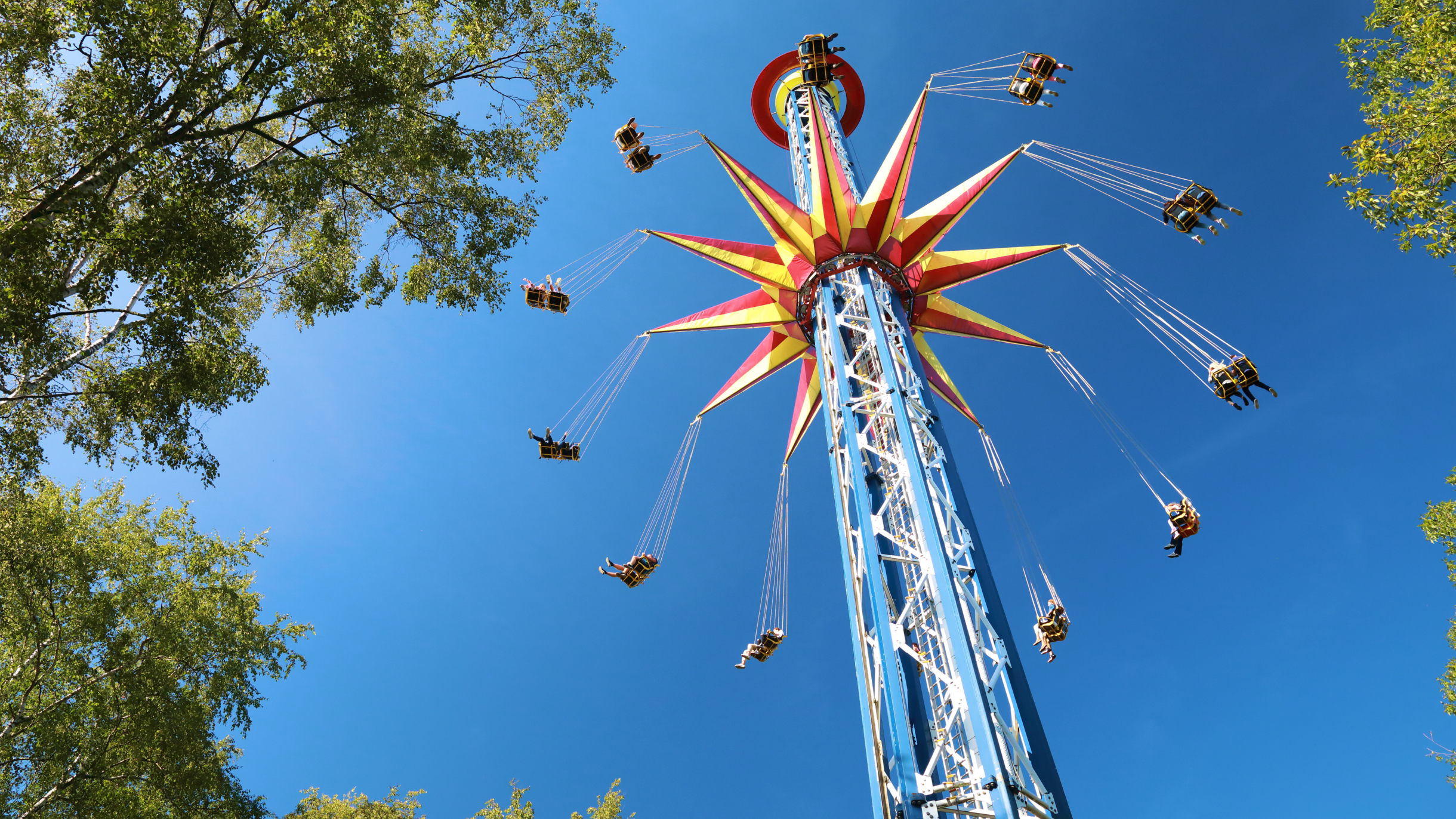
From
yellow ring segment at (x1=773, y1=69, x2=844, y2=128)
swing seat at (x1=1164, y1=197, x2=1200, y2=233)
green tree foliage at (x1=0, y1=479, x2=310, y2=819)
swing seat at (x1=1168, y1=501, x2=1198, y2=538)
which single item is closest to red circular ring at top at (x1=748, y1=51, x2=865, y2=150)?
yellow ring segment at (x1=773, y1=69, x2=844, y2=128)

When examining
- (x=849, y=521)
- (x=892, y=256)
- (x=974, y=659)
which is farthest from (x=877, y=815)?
(x=892, y=256)

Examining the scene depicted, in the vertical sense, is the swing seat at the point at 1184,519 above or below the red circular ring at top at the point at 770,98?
below

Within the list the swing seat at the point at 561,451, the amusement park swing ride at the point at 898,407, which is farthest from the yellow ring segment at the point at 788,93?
the swing seat at the point at 561,451

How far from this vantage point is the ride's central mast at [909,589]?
22.4ft

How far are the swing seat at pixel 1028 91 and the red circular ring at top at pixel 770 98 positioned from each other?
205 inches

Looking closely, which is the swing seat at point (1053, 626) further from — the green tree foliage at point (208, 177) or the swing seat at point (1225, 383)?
the green tree foliage at point (208, 177)

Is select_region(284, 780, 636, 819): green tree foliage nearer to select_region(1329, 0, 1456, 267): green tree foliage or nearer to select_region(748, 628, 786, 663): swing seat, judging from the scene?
select_region(748, 628, 786, 663): swing seat

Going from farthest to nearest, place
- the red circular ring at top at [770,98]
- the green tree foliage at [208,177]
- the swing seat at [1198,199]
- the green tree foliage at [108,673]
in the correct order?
the red circular ring at top at [770,98] < the swing seat at [1198,199] < the green tree foliage at [108,673] < the green tree foliage at [208,177]

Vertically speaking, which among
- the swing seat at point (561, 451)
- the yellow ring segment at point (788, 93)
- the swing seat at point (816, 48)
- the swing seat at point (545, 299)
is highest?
the yellow ring segment at point (788, 93)

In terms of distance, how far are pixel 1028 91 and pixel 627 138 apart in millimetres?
8423

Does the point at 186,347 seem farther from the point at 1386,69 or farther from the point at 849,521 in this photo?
the point at 1386,69

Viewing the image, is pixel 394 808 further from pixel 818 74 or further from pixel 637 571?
pixel 818 74

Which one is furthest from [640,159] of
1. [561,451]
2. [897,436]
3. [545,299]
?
[897,436]

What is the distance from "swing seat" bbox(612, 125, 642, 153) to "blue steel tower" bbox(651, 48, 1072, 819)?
360cm
